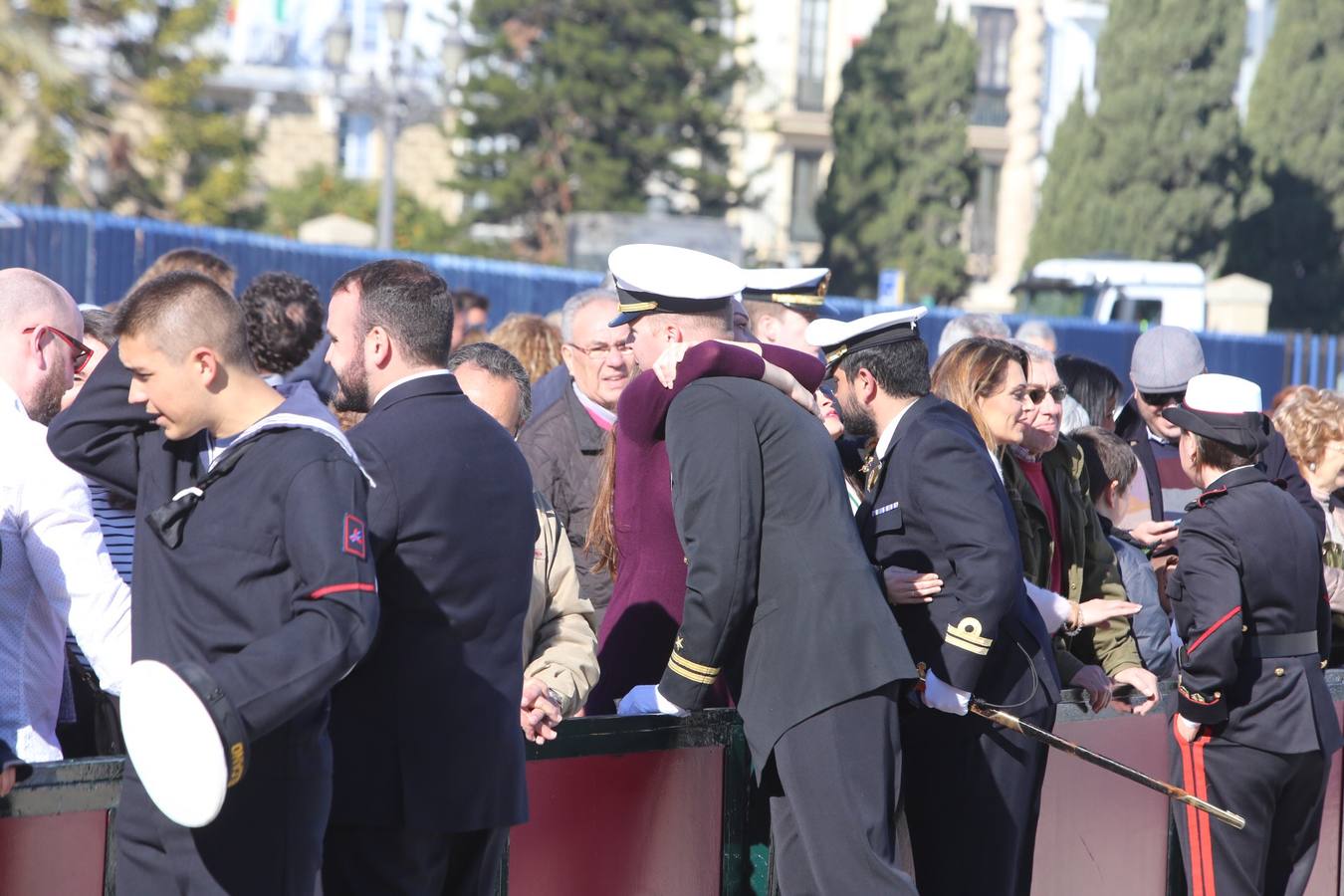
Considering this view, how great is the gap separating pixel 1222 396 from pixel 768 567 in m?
2.28

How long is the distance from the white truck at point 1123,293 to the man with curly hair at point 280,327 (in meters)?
19.0

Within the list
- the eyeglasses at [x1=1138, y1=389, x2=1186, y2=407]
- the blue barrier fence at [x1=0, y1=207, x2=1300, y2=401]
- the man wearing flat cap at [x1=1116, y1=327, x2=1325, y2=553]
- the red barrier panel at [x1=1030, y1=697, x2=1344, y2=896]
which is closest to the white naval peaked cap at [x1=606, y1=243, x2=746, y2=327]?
the red barrier panel at [x1=1030, y1=697, x2=1344, y2=896]

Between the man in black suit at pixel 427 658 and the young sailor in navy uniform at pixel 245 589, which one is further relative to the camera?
the man in black suit at pixel 427 658

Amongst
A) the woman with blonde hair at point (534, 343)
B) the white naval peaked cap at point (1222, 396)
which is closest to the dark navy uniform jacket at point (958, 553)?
the white naval peaked cap at point (1222, 396)

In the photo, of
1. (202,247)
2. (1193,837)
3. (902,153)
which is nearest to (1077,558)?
(1193,837)

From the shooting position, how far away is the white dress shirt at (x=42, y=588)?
3420mm

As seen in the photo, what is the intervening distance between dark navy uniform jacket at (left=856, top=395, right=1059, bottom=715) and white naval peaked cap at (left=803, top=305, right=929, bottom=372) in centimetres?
20

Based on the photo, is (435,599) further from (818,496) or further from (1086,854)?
(1086,854)

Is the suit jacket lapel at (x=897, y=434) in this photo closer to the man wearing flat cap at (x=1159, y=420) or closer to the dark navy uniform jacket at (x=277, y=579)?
the dark navy uniform jacket at (x=277, y=579)

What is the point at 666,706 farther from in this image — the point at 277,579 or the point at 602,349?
the point at 602,349

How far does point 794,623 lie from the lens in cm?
406

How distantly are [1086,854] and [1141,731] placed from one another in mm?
514

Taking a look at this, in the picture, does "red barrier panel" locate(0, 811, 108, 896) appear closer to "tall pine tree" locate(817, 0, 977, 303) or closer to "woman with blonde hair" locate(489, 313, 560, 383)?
"woman with blonde hair" locate(489, 313, 560, 383)

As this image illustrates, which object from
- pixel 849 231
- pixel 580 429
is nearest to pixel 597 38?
pixel 849 231
